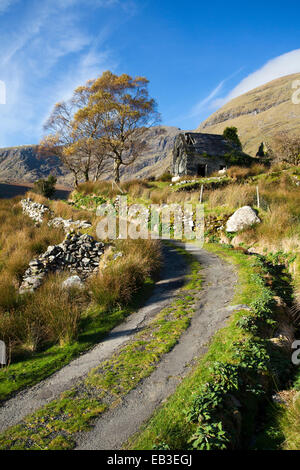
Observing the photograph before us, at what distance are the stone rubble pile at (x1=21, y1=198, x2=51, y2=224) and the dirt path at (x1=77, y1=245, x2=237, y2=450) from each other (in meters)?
14.8

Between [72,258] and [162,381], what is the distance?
6.82 meters

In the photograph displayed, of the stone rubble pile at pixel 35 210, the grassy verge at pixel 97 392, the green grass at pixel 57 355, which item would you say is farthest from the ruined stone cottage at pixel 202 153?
the grassy verge at pixel 97 392

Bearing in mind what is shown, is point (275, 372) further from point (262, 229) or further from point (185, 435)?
point (262, 229)

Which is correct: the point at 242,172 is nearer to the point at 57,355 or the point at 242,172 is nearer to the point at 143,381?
the point at 57,355

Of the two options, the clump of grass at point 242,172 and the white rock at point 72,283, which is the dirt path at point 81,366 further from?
the clump of grass at point 242,172

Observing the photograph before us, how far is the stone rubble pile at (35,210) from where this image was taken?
18812 millimetres

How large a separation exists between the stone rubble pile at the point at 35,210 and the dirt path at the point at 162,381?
48.6ft

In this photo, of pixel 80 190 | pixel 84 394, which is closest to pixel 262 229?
pixel 84 394

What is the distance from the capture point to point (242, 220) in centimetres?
1384

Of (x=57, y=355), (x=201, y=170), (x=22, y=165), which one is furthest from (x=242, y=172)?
(x=22, y=165)

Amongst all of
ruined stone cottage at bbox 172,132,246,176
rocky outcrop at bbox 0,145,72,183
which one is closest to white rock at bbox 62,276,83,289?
ruined stone cottage at bbox 172,132,246,176

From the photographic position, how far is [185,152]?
32094 mm

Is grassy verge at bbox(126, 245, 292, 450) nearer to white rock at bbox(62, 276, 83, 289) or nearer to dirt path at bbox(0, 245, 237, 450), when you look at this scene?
dirt path at bbox(0, 245, 237, 450)

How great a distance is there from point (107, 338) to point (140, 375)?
1.72m
